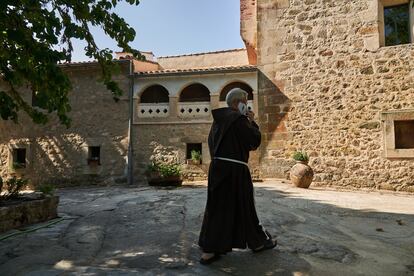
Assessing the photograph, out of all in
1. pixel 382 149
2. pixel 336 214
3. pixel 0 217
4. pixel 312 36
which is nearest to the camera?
pixel 0 217

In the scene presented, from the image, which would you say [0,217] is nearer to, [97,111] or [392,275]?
[392,275]

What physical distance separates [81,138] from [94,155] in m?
0.72

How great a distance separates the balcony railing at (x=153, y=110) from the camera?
10688mm

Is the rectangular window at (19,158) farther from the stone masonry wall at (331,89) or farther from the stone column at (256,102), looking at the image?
the stone masonry wall at (331,89)

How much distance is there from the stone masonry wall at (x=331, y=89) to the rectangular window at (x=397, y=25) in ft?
1.55

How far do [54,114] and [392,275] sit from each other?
11635 millimetres

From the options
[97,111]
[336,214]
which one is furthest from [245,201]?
[97,111]

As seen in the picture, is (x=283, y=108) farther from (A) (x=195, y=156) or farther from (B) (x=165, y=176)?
Result: (B) (x=165, y=176)

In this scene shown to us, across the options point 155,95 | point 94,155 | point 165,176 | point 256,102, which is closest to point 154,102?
point 155,95

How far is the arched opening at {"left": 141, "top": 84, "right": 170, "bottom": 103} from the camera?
11086 mm

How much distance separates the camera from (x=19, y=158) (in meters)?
12.0

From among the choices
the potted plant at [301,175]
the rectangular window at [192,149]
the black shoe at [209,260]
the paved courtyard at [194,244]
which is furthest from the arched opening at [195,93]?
the black shoe at [209,260]

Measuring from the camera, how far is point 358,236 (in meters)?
3.48

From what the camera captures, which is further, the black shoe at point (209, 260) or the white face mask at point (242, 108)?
the white face mask at point (242, 108)
